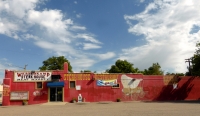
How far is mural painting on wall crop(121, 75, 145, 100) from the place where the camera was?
32906 mm

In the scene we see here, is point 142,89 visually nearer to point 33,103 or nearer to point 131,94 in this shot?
point 131,94

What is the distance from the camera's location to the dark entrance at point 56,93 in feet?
102

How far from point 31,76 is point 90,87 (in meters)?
8.63

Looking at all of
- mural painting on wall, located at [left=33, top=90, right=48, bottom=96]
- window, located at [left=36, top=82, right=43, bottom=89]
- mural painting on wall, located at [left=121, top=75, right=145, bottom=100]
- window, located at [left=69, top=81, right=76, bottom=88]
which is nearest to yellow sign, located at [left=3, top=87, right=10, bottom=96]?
mural painting on wall, located at [left=33, top=90, right=48, bottom=96]

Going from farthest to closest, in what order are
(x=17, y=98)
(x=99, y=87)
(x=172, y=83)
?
(x=172, y=83) < (x=99, y=87) < (x=17, y=98)

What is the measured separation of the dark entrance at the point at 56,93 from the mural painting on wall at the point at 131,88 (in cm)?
937

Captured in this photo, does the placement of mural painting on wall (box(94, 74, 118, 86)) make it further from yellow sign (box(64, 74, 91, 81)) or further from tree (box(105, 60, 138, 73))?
tree (box(105, 60, 138, 73))

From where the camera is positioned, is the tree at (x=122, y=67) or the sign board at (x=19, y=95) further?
the tree at (x=122, y=67)

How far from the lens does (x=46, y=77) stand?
3130 centimetres

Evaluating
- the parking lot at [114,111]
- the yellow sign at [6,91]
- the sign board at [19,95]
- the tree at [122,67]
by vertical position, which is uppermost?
the tree at [122,67]

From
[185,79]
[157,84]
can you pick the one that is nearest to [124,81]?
[157,84]

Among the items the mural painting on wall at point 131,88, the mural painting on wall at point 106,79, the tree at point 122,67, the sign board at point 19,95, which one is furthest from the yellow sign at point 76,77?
the tree at point 122,67

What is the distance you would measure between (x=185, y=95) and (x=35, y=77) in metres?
23.5

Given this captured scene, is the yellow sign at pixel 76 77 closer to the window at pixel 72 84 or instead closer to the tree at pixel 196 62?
the window at pixel 72 84
